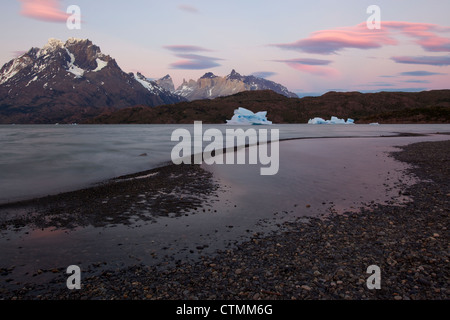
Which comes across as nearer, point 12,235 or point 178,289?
point 178,289

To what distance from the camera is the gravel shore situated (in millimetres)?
6168

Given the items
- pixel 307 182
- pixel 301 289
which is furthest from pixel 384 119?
pixel 301 289

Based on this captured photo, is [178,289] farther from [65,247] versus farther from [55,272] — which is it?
[65,247]

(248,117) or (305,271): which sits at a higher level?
(248,117)

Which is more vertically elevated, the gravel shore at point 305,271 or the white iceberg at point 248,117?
the white iceberg at point 248,117

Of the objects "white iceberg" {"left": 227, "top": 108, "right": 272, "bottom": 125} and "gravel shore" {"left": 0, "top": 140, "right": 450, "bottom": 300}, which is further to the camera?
"white iceberg" {"left": 227, "top": 108, "right": 272, "bottom": 125}

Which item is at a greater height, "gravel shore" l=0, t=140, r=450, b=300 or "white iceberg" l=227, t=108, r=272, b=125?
"white iceberg" l=227, t=108, r=272, b=125

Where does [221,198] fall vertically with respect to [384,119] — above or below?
below

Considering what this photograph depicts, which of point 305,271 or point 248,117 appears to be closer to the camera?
point 305,271

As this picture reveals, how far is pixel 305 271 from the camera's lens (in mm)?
6965

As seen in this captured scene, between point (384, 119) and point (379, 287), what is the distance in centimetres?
21947

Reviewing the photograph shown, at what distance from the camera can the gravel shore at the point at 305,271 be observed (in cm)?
617

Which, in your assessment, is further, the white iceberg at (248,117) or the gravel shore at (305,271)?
the white iceberg at (248,117)

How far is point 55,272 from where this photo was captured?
23.8 ft
